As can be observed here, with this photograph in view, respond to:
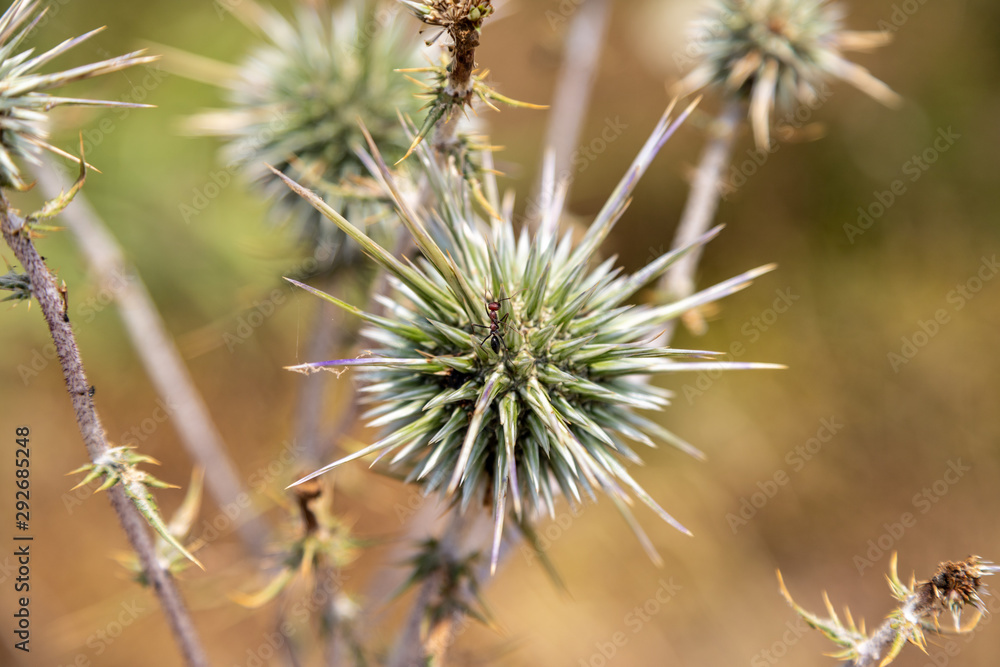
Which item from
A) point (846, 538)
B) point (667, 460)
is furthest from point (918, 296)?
point (667, 460)

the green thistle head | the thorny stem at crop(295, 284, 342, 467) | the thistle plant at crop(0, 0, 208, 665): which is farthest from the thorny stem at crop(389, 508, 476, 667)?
the green thistle head

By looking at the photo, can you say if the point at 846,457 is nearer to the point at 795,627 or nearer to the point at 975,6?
the point at 795,627

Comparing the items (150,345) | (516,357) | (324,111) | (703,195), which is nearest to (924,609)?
(516,357)

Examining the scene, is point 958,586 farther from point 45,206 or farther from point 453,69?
point 45,206

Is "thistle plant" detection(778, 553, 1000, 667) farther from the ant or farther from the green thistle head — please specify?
the green thistle head

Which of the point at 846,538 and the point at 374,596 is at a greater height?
the point at 374,596

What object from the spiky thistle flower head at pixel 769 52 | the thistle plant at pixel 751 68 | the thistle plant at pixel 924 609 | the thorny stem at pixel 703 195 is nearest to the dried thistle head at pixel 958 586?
the thistle plant at pixel 924 609
